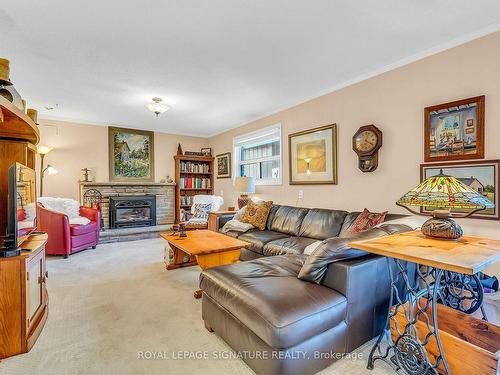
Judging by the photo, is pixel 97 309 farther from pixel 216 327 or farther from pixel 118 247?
pixel 118 247

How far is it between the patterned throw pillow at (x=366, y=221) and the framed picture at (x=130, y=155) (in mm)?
4809

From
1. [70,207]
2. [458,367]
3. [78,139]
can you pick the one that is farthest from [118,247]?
[458,367]

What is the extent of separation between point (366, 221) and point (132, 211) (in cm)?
498

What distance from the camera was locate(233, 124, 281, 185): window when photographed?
4695 mm

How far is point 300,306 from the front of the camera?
1441 mm

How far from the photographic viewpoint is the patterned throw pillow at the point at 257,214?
3.97 metres

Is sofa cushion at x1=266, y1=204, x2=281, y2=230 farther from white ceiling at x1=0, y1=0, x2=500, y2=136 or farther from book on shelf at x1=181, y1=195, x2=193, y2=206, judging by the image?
book on shelf at x1=181, y1=195, x2=193, y2=206

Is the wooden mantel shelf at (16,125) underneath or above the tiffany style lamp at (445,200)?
above

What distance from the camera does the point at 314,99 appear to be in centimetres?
385

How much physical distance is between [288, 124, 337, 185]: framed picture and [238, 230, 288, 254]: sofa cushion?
980mm

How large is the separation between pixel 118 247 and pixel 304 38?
14.6 ft

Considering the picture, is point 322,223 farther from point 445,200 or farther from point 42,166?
point 42,166

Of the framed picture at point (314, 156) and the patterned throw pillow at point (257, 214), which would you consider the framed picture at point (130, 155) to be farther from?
the framed picture at point (314, 156)

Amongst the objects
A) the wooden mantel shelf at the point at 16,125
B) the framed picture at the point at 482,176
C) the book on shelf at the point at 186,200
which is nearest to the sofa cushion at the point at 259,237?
the framed picture at the point at 482,176
